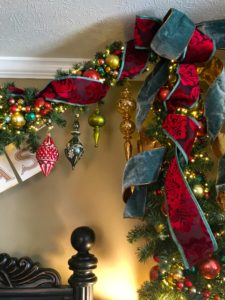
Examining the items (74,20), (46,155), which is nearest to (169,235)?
(46,155)

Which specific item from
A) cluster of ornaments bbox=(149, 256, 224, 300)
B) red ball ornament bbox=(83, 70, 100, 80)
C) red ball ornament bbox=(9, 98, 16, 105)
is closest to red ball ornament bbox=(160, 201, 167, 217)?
cluster of ornaments bbox=(149, 256, 224, 300)

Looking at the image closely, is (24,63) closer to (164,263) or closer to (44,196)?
(44,196)

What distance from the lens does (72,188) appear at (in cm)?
139

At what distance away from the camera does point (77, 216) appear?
1.38m

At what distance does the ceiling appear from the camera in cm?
107

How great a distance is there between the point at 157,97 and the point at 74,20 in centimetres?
37

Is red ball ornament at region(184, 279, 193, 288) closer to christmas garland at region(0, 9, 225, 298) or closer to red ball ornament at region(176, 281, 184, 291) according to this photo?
red ball ornament at region(176, 281, 184, 291)

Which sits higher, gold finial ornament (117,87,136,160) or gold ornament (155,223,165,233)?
gold finial ornament (117,87,136,160)

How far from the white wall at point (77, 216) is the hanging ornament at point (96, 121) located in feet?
0.36

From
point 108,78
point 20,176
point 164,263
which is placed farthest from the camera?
point 20,176

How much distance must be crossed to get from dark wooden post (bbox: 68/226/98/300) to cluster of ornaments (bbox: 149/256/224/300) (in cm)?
24

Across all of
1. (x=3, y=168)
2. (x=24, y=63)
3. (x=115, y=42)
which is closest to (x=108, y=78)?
(x=115, y=42)

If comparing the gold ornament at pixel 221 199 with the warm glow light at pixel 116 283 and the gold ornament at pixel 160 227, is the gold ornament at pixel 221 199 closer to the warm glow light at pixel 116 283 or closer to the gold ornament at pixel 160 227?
the gold ornament at pixel 160 227

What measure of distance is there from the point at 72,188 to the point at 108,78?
1.52 ft
